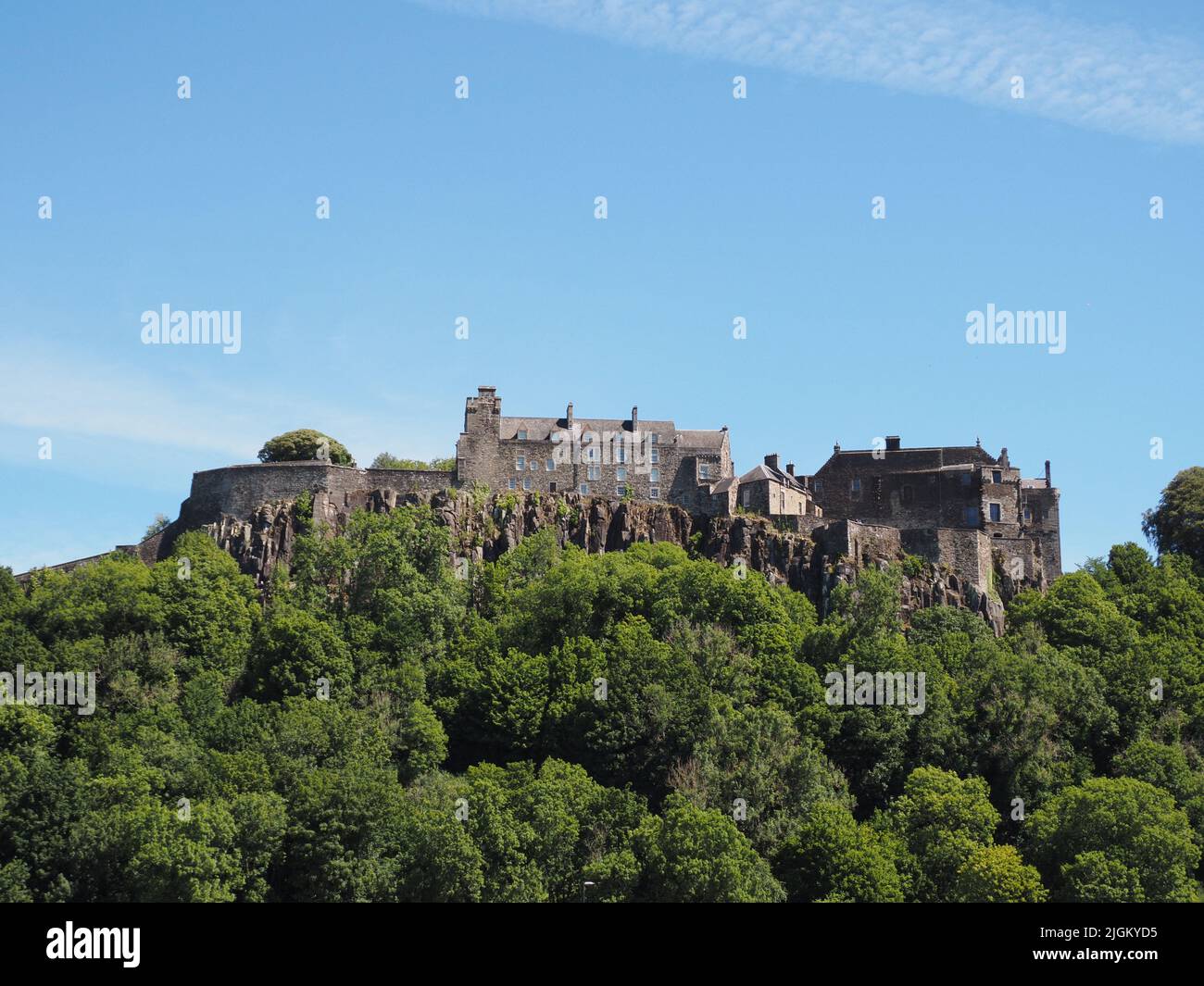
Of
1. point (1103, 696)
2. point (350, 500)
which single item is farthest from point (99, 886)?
point (1103, 696)

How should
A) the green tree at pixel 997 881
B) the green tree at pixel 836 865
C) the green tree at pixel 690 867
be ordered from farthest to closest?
the green tree at pixel 997 881 → the green tree at pixel 836 865 → the green tree at pixel 690 867

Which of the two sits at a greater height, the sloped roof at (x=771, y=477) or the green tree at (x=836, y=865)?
the sloped roof at (x=771, y=477)

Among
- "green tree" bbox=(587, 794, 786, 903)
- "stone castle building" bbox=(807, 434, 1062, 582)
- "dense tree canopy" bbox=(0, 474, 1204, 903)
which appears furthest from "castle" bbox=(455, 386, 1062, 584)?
"green tree" bbox=(587, 794, 786, 903)

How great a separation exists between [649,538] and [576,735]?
18.8 m

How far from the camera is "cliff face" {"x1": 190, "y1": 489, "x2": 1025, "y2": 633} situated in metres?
100

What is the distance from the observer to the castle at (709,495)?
10138cm

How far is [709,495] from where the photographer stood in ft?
350

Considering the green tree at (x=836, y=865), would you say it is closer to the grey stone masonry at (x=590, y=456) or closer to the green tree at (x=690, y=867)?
the green tree at (x=690, y=867)

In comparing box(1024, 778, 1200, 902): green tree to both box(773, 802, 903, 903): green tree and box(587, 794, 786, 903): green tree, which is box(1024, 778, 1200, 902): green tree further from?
box(587, 794, 786, 903): green tree

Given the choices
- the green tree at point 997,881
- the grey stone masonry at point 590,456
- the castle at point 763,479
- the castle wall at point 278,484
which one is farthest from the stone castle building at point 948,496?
the green tree at point 997,881

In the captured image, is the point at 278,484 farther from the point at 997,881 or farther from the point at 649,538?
the point at 997,881

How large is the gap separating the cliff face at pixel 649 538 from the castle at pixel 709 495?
0.32 feet

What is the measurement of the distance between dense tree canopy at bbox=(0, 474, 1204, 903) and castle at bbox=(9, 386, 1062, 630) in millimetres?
2638

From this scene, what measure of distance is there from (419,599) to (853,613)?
19.8 m
